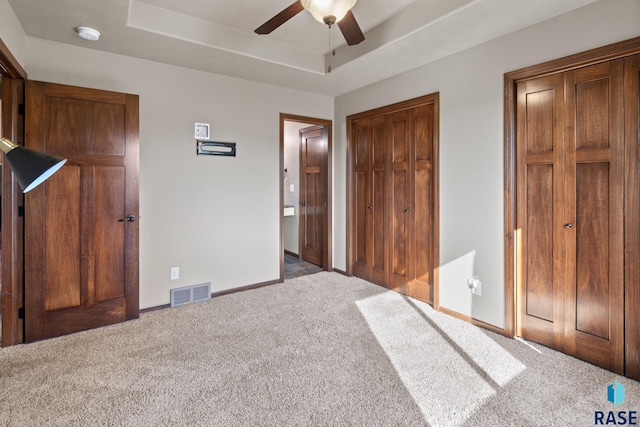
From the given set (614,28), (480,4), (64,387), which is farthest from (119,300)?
(614,28)

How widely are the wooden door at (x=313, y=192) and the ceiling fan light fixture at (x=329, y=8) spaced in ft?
9.27

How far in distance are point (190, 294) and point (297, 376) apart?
1904 millimetres

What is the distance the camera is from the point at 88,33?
2.66 m

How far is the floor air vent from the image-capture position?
3510mm

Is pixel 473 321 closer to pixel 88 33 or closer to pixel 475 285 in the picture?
pixel 475 285

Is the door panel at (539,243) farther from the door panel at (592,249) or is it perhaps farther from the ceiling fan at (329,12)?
the ceiling fan at (329,12)

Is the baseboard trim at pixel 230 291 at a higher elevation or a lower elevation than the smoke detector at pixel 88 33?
lower

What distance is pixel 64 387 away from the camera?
2078 mm

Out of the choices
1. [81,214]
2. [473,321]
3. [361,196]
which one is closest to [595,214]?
[473,321]

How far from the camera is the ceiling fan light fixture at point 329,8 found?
6.12 ft

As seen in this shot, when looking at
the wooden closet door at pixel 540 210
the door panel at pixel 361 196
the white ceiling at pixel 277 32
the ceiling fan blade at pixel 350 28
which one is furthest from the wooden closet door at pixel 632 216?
the door panel at pixel 361 196

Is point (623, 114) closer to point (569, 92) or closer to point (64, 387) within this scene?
point (569, 92)

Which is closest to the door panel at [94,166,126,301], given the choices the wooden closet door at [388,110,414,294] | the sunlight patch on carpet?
the sunlight patch on carpet

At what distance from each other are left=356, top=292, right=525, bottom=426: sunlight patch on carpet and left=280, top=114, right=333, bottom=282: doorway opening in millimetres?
1765
